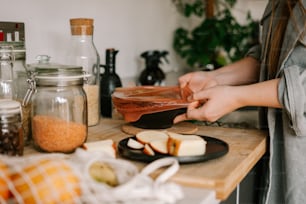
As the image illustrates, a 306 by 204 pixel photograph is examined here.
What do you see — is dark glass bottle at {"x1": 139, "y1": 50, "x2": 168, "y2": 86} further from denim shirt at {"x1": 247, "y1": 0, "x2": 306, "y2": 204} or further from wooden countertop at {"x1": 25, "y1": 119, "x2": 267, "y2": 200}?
denim shirt at {"x1": 247, "y1": 0, "x2": 306, "y2": 204}

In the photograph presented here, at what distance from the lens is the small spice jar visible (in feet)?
2.61

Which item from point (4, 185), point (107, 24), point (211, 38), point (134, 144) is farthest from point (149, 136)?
point (211, 38)

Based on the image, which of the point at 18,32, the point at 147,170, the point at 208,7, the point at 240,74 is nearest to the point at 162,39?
the point at 208,7

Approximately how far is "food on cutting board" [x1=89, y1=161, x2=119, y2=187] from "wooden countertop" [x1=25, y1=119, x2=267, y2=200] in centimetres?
16

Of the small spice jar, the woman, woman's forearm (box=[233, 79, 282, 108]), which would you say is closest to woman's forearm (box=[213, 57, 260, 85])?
the woman

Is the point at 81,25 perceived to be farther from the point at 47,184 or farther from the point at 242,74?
the point at 47,184

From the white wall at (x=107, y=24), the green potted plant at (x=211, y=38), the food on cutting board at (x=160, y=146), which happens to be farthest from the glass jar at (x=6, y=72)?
the green potted plant at (x=211, y=38)

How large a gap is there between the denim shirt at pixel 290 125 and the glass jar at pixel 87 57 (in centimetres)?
49

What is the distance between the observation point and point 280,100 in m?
1.04

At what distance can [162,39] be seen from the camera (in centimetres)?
224

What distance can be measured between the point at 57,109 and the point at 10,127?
0.14 meters

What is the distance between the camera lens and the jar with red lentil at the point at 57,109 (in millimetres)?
914

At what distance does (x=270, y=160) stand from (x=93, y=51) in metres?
0.60

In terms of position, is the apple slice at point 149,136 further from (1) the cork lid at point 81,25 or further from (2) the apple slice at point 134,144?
(1) the cork lid at point 81,25
